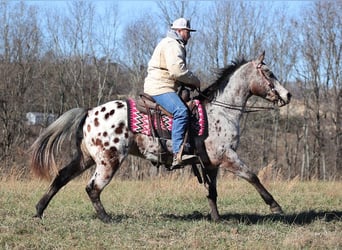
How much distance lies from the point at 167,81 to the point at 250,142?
97.9 feet

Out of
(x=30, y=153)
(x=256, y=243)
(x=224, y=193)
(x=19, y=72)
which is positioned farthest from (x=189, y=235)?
(x=19, y=72)

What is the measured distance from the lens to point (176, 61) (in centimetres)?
759

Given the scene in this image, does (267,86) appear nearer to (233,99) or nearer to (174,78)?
(233,99)

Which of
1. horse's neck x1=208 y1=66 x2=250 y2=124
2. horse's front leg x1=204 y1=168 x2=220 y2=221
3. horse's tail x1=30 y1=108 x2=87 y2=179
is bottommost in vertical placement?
horse's front leg x1=204 y1=168 x2=220 y2=221

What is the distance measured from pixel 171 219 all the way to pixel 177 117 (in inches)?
65.3

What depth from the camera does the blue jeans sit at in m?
7.62

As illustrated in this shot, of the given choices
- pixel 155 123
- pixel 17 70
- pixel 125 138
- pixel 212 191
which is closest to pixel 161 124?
pixel 155 123

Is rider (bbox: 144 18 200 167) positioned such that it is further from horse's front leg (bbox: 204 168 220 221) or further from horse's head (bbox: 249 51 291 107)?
horse's head (bbox: 249 51 291 107)

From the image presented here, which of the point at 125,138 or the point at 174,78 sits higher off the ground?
the point at 174,78

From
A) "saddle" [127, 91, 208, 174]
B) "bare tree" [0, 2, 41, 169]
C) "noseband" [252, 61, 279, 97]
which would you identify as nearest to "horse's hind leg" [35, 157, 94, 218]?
"saddle" [127, 91, 208, 174]

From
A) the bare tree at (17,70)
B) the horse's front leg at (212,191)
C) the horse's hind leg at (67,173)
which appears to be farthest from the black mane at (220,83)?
the bare tree at (17,70)

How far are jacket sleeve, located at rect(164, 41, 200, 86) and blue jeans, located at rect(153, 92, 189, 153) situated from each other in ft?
1.07

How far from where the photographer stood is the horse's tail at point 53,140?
7.98 m

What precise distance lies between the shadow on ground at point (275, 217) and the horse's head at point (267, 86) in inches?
71.8
